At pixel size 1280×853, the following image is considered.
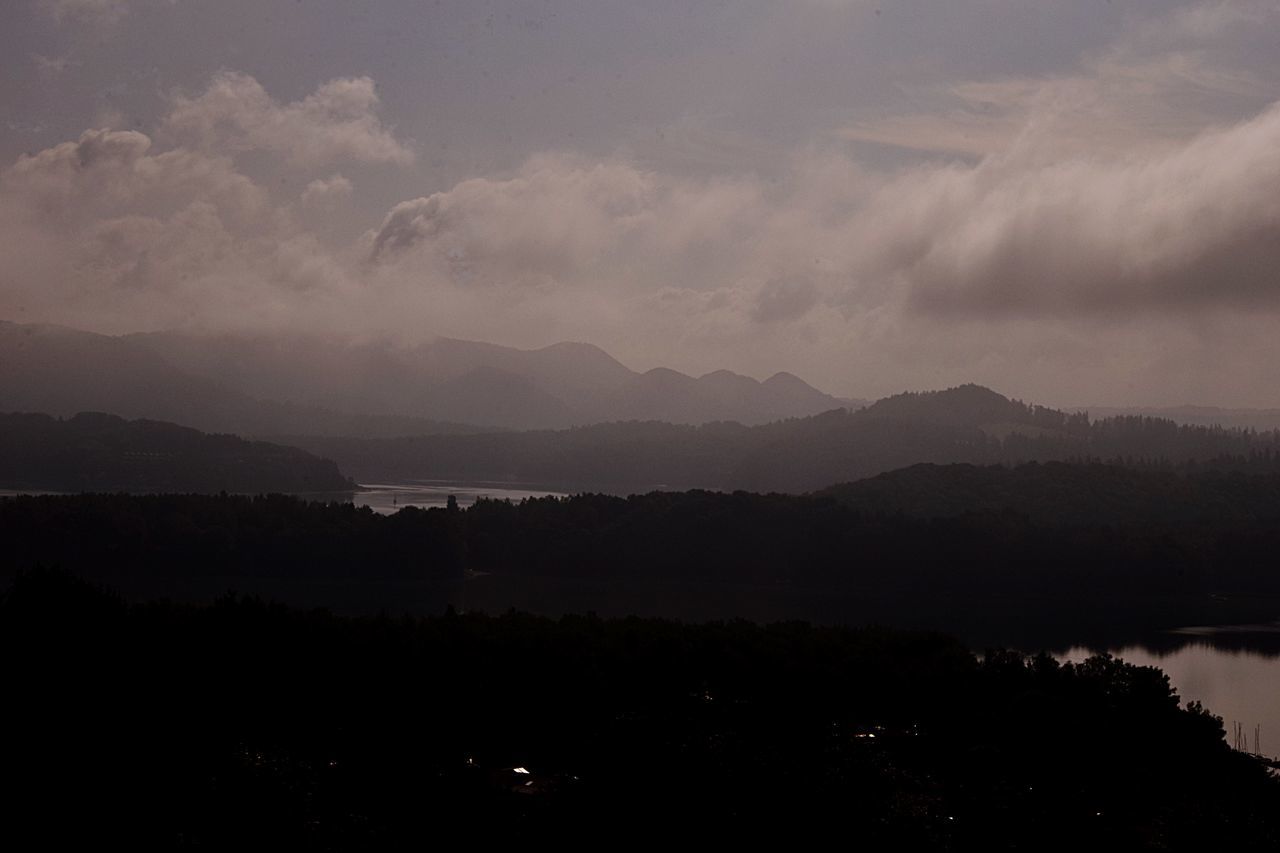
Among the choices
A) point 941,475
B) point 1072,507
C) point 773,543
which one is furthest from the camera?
point 941,475

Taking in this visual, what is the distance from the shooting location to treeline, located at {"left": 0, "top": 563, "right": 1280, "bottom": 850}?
1922cm

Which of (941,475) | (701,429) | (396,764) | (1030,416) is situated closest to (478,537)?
(941,475)

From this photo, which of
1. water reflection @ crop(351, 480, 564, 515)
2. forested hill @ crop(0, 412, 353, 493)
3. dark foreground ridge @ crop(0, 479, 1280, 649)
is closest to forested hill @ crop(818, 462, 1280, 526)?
dark foreground ridge @ crop(0, 479, 1280, 649)

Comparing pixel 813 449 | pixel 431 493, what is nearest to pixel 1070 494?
pixel 813 449

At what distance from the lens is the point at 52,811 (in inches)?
715

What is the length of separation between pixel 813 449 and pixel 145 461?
245 ft

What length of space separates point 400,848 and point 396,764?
3882 mm

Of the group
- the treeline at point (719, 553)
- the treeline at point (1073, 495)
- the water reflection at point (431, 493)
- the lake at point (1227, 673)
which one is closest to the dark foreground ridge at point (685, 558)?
the treeline at point (719, 553)

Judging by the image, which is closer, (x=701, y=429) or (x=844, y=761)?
(x=844, y=761)

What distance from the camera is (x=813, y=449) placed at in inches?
5989

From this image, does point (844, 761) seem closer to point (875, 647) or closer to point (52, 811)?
point (875, 647)

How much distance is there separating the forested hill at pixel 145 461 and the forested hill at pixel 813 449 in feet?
83.1

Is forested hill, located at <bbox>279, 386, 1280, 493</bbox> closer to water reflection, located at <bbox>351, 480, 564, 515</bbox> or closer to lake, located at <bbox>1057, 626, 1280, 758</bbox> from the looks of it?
water reflection, located at <bbox>351, 480, 564, 515</bbox>

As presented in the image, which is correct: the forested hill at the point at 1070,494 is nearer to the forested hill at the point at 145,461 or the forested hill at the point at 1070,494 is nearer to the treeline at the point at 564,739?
the treeline at the point at 564,739
